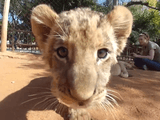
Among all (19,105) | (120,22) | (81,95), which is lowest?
(19,105)

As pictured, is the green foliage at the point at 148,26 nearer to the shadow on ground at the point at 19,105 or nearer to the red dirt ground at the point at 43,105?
the red dirt ground at the point at 43,105

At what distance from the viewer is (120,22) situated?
8.45 feet

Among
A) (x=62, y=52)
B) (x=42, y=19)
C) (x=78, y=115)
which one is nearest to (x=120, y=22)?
(x=62, y=52)

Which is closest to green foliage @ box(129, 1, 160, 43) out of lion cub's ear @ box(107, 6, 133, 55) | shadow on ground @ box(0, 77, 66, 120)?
lion cub's ear @ box(107, 6, 133, 55)

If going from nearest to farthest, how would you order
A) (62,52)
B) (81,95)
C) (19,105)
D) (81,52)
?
(81,95), (81,52), (62,52), (19,105)

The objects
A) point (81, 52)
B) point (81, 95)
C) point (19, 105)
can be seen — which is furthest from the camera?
point (19, 105)

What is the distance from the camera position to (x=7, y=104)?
2732mm

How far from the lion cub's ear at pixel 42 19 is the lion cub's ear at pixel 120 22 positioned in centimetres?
126

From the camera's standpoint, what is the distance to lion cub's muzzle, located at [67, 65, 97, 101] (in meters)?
1.48

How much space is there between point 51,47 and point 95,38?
0.98 metres

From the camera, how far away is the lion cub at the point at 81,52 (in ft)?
5.29

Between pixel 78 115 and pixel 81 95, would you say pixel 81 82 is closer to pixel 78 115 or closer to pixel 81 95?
pixel 81 95

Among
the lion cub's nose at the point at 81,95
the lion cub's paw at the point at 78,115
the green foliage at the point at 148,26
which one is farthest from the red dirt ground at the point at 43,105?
the green foliage at the point at 148,26

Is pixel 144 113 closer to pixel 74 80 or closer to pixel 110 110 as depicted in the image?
pixel 110 110
